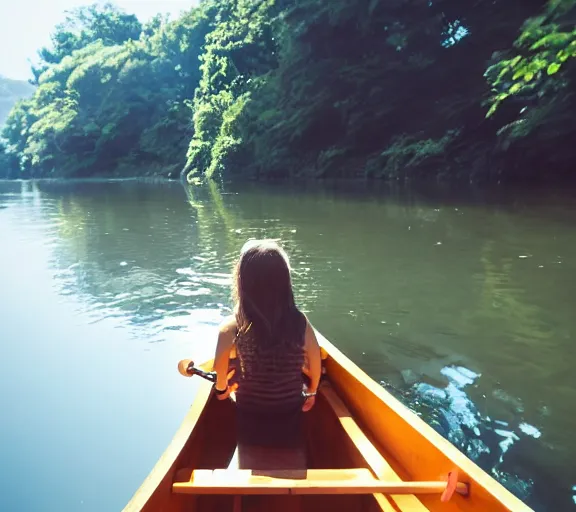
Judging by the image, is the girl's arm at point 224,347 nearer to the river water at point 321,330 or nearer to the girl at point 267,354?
the girl at point 267,354

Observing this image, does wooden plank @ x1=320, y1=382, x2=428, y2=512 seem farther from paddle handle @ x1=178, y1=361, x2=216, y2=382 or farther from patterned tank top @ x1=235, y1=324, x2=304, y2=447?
paddle handle @ x1=178, y1=361, x2=216, y2=382

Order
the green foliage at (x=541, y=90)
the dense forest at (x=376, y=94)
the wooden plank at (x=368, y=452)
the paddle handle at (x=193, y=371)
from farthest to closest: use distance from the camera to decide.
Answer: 1. the dense forest at (x=376, y=94)
2. the green foliage at (x=541, y=90)
3. the paddle handle at (x=193, y=371)
4. the wooden plank at (x=368, y=452)

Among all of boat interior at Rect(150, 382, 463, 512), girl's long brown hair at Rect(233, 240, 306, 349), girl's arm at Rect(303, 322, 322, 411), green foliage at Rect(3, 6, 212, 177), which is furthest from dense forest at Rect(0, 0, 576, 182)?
girl's long brown hair at Rect(233, 240, 306, 349)

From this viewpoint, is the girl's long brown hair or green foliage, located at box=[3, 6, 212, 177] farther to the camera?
green foliage, located at box=[3, 6, 212, 177]

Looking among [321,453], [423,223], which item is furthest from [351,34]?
[321,453]

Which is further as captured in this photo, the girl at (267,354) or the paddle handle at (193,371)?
the paddle handle at (193,371)

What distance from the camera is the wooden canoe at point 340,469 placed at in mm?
2061

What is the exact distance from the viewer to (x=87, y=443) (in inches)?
149

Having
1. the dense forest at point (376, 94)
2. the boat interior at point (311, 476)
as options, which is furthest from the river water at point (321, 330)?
the dense forest at point (376, 94)

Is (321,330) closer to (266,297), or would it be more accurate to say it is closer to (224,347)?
(224,347)

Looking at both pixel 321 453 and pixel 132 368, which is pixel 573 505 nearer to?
pixel 321 453

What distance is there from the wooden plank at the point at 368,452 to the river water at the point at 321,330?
34.0 inches

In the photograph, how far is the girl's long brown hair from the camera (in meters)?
2.35

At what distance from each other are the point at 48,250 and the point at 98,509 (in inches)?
322
